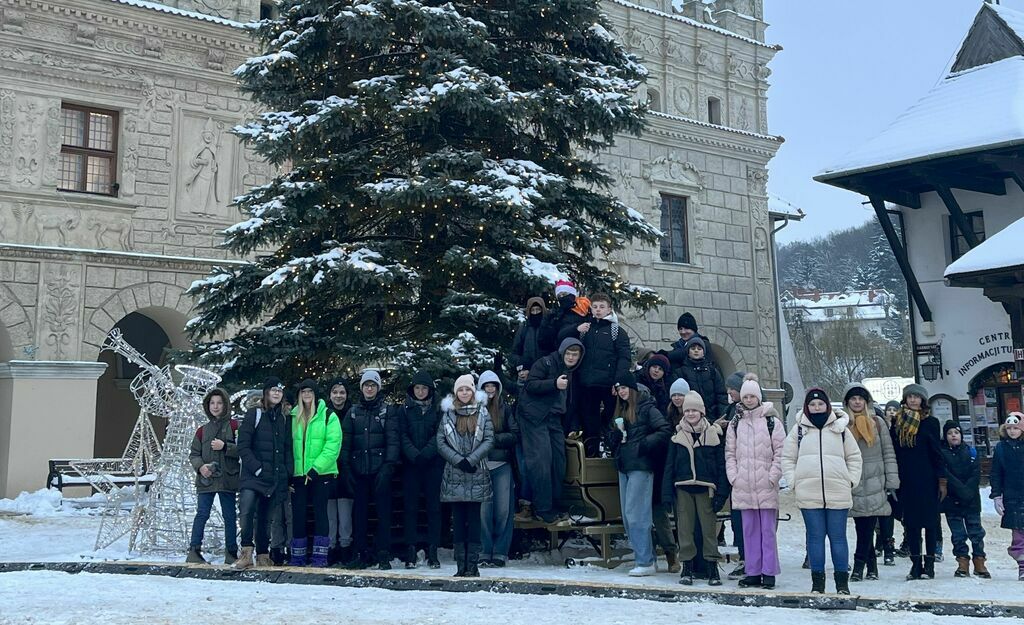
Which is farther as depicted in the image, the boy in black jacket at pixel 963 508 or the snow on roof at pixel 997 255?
the snow on roof at pixel 997 255

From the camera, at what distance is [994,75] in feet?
80.7

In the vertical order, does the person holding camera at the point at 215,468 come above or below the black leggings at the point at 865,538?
above

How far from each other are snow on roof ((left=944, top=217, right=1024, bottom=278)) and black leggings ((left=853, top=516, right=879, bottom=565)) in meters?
11.6

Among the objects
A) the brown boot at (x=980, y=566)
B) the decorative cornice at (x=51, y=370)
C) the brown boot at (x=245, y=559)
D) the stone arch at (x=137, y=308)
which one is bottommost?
the brown boot at (x=980, y=566)

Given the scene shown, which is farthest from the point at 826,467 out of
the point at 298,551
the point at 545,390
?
the point at 298,551

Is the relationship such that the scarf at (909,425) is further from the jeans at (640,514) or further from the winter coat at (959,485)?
the jeans at (640,514)

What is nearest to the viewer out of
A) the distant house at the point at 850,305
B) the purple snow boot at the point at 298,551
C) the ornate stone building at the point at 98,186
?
the purple snow boot at the point at 298,551

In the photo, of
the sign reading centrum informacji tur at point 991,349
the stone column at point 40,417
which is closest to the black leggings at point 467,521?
the stone column at point 40,417

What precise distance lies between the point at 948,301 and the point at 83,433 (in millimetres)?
18661

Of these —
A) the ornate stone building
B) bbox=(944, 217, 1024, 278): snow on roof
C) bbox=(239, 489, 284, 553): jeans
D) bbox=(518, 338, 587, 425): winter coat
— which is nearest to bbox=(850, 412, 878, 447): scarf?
bbox=(518, 338, 587, 425): winter coat

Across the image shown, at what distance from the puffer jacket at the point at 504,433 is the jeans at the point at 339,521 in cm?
145

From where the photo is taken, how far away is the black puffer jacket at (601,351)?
988 cm

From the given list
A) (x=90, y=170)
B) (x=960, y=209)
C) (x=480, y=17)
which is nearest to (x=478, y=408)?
(x=480, y=17)

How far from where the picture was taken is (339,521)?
9867 millimetres
